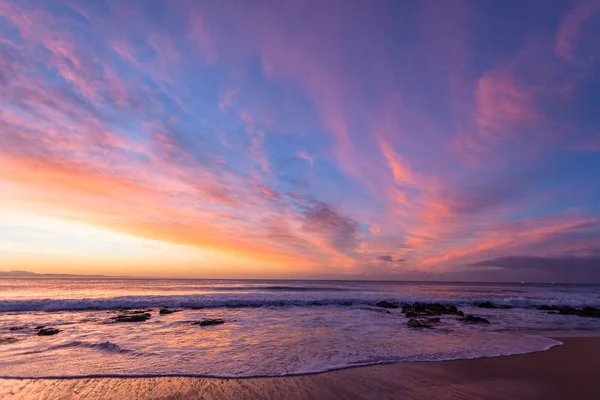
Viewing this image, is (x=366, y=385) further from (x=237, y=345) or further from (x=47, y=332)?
(x=47, y=332)

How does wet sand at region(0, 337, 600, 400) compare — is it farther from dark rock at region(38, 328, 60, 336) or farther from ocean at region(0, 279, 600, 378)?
dark rock at region(38, 328, 60, 336)

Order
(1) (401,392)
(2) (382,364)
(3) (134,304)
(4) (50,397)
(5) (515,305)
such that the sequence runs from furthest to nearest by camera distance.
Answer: (5) (515,305) < (3) (134,304) < (2) (382,364) < (1) (401,392) < (4) (50,397)

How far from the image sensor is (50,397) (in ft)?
23.1

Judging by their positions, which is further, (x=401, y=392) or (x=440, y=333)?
(x=440, y=333)

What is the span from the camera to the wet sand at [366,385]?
7230 mm

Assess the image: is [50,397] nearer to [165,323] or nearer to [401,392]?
[401,392]

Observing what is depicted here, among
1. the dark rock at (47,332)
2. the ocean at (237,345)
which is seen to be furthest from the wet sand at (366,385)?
the dark rock at (47,332)

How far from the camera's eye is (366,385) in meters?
7.98

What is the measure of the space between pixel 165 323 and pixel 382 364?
13.7 metres

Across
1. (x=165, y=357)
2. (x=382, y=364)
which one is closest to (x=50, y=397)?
(x=165, y=357)

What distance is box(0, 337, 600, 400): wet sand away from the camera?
285 inches

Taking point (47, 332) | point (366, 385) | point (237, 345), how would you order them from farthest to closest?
point (47, 332) → point (237, 345) → point (366, 385)

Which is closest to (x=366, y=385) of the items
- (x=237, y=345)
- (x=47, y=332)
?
(x=237, y=345)

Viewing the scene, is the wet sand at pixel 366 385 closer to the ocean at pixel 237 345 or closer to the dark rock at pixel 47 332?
the ocean at pixel 237 345
